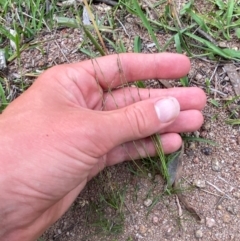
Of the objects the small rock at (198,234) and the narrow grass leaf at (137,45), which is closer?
the small rock at (198,234)

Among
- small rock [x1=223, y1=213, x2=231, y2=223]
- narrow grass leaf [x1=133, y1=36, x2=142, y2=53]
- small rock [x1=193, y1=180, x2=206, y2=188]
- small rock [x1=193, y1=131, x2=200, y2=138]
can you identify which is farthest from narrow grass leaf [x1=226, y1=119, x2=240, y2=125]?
narrow grass leaf [x1=133, y1=36, x2=142, y2=53]

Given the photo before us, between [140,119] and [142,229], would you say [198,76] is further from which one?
[142,229]

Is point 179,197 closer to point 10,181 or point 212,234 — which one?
point 212,234

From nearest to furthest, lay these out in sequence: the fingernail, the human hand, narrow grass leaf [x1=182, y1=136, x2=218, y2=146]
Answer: the human hand
the fingernail
narrow grass leaf [x1=182, y1=136, x2=218, y2=146]

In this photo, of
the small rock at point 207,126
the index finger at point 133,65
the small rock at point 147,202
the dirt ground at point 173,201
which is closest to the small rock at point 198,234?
the dirt ground at point 173,201

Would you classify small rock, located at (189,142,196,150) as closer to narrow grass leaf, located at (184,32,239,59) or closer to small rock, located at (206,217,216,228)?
small rock, located at (206,217,216,228)

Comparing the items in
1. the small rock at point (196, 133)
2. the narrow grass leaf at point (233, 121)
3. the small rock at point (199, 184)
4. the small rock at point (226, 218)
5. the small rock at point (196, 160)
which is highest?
the small rock at point (196, 133)

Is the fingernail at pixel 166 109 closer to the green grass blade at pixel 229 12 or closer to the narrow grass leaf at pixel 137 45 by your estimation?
the narrow grass leaf at pixel 137 45

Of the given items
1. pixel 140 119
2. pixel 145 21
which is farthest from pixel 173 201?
pixel 145 21
